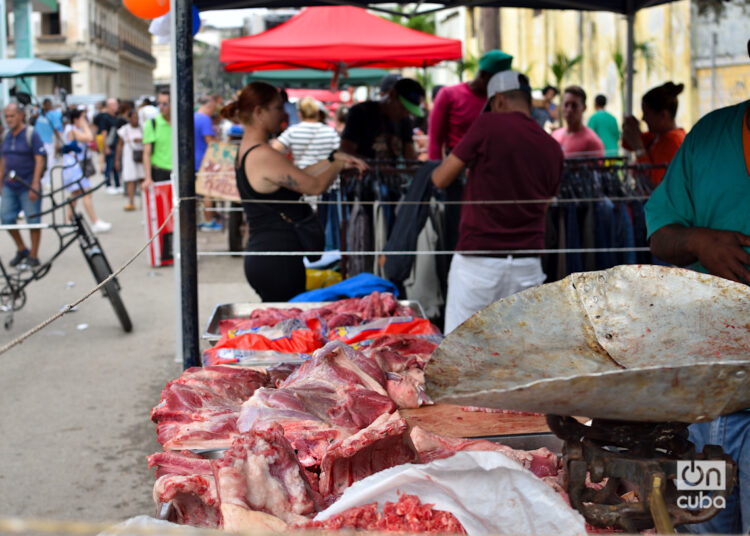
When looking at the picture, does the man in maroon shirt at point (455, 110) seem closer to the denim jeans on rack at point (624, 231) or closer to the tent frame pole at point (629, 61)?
the denim jeans on rack at point (624, 231)

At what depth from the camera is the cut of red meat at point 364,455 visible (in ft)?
7.35

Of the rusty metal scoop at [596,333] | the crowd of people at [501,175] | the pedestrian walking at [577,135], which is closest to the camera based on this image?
the rusty metal scoop at [596,333]

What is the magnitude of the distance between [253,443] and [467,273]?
3.16 meters

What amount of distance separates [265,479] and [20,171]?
10.5m

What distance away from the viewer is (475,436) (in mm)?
2791

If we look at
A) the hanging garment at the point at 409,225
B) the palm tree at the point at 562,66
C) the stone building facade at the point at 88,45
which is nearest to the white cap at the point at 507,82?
the hanging garment at the point at 409,225

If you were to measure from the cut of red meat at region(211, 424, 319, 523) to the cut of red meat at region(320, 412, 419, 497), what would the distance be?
0.13 meters

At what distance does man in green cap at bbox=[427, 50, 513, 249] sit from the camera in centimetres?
637

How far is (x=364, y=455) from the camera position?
7.48ft

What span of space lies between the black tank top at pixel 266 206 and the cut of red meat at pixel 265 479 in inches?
117

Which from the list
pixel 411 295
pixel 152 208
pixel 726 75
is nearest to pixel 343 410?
pixel 411 295

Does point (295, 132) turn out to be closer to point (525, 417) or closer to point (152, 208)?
point (152, 208)

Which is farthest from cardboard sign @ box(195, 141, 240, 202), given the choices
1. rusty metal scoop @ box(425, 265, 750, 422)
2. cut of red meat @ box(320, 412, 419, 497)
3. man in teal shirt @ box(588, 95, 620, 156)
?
rusty metal scoop @ box(425, 265, 750, 422)

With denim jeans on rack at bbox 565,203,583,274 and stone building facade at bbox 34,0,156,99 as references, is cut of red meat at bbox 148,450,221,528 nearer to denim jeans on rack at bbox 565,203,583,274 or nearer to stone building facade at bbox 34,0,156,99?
denim jeans on rack at bbox 565,203,583,274
